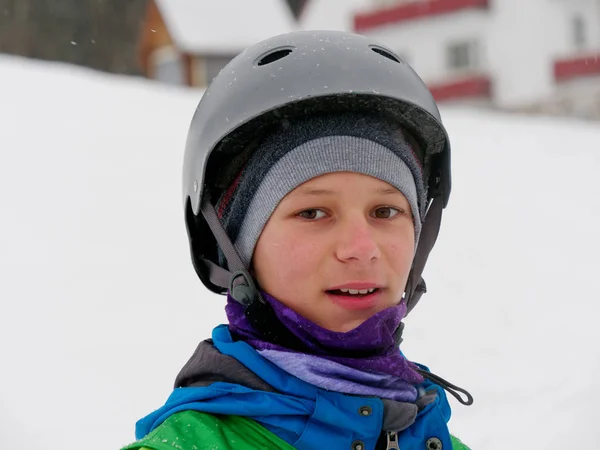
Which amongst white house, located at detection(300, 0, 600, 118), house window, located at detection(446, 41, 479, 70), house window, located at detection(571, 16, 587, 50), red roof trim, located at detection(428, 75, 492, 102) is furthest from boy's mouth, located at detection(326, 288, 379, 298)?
house window, located at detection(571, 16, 587, 50)

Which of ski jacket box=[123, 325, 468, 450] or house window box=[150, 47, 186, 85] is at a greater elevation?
house window box=[150, 47, 186, 85]

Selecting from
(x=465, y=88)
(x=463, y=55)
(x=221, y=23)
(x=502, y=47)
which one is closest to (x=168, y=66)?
(x=221, y=23)

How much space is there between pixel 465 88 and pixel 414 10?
3.52 meters

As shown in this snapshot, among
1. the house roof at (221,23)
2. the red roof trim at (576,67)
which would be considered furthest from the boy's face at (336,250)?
the red roof trim at (576,67)

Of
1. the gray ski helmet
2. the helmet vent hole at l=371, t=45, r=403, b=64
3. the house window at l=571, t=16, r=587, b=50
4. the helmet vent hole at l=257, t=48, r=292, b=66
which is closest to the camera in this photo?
the gray ski helmet

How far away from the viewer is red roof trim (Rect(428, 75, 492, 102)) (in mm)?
29578

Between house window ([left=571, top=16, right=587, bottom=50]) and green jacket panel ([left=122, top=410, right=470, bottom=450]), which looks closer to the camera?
green jacket panel ([left=122, top=410, right=470, bottom=450])

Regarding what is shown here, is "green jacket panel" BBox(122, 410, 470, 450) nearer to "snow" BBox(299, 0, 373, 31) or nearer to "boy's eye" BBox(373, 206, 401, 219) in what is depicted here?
"boy's eye" BBox(373, 206, 401, 219)

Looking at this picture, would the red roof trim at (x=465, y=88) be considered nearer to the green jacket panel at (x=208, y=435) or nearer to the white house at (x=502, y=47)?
the white house at (x=502, y=47)

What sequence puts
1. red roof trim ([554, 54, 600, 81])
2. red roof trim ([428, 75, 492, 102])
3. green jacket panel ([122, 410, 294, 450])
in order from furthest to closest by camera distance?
red roof trim ([428, 75, 492, 102]) → red roof trim ([554, 54, 600, 81]) → green jacket panel ([122, 410, 294, 450])

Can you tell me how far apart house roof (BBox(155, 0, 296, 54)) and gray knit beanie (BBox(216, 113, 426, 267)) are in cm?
2520

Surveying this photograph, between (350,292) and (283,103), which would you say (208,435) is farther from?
(283,103)

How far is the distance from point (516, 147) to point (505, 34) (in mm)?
17872

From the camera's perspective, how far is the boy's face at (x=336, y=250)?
6.63 ft
